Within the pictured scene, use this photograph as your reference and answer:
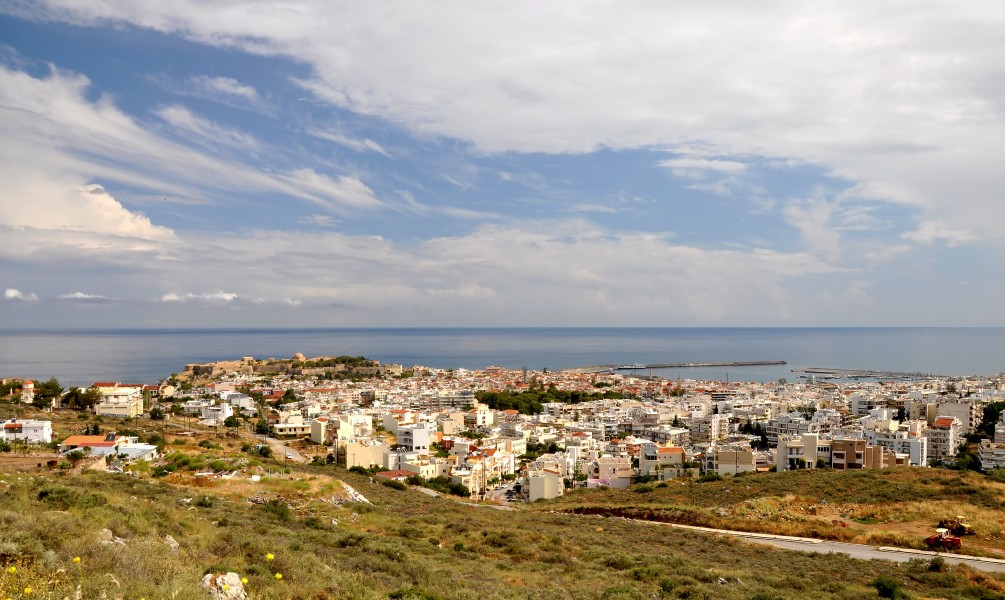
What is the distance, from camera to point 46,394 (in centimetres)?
4728

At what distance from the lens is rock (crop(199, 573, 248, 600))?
674 cm

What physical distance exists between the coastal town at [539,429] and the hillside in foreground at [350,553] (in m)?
10.2

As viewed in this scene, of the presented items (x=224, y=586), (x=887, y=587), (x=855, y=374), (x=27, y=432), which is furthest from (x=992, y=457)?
(x=855, y=374)

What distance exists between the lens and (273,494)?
18453 mm

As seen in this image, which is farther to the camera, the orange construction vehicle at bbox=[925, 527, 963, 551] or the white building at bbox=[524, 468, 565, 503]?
the white building at bbox=[524, 468, 565, 503]

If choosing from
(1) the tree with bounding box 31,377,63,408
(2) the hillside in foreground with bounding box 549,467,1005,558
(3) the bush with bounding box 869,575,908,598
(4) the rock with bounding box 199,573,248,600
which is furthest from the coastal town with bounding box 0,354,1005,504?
(3) the bush with bounding box 869,575,908,598

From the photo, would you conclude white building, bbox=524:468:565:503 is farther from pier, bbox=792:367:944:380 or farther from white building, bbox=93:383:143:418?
pier, bbox=792:367:944:380

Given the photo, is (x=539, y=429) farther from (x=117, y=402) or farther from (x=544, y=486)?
(x=117, y=402)

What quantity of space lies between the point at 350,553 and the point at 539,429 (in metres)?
41.8

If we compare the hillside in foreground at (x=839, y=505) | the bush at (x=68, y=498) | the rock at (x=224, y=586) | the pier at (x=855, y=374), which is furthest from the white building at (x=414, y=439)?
the pier at (x=855, y=374)

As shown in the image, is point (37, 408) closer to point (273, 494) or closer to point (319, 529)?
point (273, 494)

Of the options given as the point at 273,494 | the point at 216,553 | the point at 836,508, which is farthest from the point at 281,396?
the point at 216,553

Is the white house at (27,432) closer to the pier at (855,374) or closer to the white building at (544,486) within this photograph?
the white building at (544,486)

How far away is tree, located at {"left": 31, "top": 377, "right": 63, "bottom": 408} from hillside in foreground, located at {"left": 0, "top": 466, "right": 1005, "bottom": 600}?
3370cm
